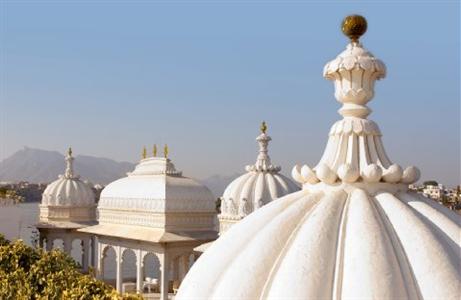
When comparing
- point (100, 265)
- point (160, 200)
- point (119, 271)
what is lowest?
point (119, 271)

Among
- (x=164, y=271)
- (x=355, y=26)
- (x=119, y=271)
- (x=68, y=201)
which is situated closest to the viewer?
(x=355, y=26)

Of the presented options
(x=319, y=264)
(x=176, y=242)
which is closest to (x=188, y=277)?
(x=319, y=264)

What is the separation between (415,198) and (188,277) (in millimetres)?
2033

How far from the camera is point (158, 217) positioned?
21.0 m

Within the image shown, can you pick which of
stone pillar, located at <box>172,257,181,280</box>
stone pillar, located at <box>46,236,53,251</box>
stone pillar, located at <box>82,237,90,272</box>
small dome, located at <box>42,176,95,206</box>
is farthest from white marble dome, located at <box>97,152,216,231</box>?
stone pillar, located at <box>46,236,53,251</box>

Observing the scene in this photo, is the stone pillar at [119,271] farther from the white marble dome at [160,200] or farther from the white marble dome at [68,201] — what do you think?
the white marble dome at [68,201]

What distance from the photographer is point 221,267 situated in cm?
500

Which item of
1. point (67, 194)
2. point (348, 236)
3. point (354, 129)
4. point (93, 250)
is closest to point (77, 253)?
point (93, 250)

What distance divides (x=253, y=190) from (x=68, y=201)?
12.0m

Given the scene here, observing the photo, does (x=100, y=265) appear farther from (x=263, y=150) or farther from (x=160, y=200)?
(x=263, y=150)

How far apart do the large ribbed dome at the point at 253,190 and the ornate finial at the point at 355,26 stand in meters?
13.4

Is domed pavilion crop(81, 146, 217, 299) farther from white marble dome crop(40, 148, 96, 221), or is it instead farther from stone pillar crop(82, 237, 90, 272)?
white marble dome crop(40, 148, 96, 221)

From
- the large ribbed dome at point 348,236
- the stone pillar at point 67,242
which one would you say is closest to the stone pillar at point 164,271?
the stone pillar at point 67,242

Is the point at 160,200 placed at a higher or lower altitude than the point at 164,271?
higher
